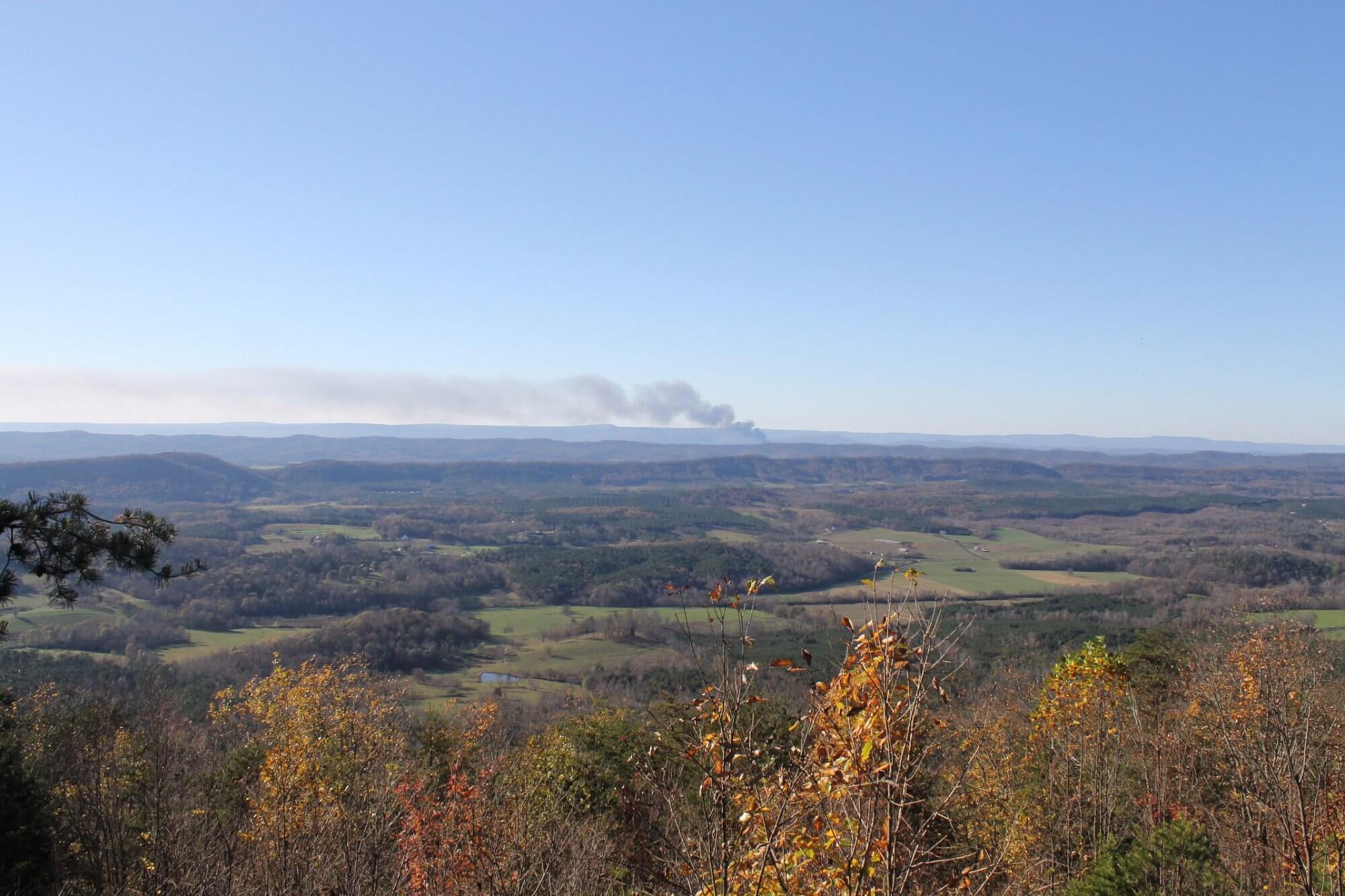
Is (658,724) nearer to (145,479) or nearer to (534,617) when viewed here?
(534,617)

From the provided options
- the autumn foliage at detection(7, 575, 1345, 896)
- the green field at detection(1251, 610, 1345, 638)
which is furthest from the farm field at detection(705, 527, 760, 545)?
the autumn foliage at detection(7, 575, 1345, 896)

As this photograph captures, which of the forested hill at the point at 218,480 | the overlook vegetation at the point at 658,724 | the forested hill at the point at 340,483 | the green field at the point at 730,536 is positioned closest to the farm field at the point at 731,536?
the green field at the point at 730,536

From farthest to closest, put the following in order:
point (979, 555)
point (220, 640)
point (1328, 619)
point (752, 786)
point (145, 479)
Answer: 1. point (145, 479)
2. point (979, 555)
3. point (220, 640)
4. point (1328, 619)
5. point (752, 786)

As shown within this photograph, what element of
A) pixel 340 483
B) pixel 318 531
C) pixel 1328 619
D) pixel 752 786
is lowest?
pixel 318 531

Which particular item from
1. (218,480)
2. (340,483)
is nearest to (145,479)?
(218,480)

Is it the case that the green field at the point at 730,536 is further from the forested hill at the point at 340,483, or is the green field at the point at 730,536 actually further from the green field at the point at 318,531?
the forested hill at the point at 340,483

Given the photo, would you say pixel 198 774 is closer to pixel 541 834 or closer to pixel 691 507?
pixel 541 834

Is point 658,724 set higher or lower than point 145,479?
higher

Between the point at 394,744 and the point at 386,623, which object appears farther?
the point at 386,623

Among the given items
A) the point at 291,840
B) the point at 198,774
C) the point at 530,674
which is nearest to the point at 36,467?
the point at 530,674
